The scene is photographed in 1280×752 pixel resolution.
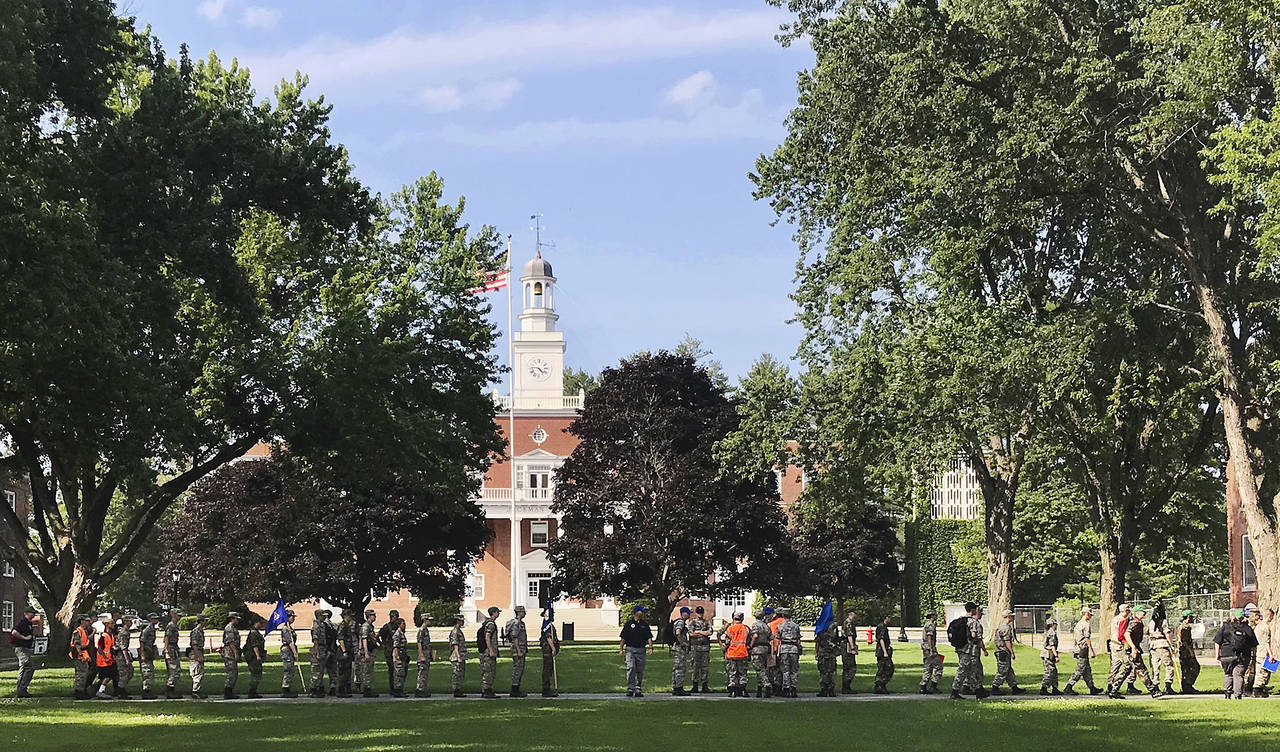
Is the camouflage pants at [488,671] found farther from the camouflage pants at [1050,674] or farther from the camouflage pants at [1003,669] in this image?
the camouflage pants at [1050,674]

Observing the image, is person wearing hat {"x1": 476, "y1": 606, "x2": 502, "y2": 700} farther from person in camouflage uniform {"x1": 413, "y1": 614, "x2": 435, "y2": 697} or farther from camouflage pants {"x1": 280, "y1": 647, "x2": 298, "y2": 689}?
camouflage pants {"x1": 280, "y1": 647, "x2": 298, "y2": 689}

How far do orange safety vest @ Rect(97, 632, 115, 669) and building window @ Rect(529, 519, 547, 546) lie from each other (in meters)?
70.4

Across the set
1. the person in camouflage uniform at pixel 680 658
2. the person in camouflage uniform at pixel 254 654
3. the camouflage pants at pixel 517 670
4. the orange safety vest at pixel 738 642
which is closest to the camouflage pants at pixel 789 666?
the orange safety vest at pixel 738 642

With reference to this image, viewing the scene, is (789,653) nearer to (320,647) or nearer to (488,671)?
(488,671)

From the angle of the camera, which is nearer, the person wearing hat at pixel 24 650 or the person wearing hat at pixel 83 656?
the person wearing hat at pixel 24 650

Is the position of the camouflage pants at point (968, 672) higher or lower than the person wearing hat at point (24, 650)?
lower

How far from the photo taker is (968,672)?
27.3 meters

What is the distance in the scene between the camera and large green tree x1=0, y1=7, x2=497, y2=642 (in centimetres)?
2456

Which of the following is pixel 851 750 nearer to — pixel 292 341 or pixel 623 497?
pixel 292 341

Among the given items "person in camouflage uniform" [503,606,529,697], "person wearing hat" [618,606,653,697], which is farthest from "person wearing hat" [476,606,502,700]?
"person wearing hat" [618,606,653,697]

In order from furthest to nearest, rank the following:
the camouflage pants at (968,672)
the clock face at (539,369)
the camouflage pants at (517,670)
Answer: the clock face at (539,369) < the camouflage pants at (517,670) < the camouflage pants at (968,672)

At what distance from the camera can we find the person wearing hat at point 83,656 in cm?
2825

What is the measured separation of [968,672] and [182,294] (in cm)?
1882

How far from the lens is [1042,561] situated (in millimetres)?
70750
